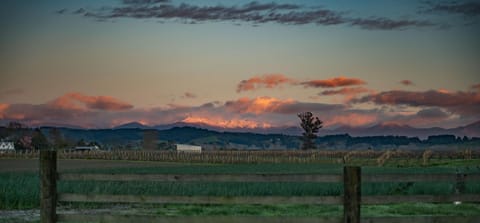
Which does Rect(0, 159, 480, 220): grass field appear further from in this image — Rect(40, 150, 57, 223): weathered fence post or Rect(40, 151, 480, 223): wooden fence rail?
Rect(40, 150, 57, 223): weathered fence post

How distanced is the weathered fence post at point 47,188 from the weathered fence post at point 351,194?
5305mm

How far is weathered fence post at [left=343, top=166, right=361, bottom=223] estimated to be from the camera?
12680 millimetres

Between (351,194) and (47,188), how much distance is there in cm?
552

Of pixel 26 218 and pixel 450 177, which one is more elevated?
pixel 450 177

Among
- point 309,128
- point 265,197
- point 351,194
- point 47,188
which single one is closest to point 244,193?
point 265,197

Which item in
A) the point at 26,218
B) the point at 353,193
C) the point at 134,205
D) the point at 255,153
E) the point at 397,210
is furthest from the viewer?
the point at 255,153

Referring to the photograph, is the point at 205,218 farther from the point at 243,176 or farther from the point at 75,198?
the point at 75,198

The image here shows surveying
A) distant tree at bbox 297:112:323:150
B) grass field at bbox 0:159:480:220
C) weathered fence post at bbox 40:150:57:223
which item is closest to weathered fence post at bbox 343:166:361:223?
weathered fence post at bbox 40:150:57:223

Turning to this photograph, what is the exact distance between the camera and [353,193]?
41.7ft

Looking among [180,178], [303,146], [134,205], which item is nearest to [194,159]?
[303,146]

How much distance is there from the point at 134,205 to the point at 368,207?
323 inches

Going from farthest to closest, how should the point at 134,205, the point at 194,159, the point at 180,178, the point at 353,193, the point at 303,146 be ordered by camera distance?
the point at 303,146 → the point at 194,159 → the point at 134,205 → the point at 180,178 → the point at 353,193

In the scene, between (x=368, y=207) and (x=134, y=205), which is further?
(x=134, y=205)

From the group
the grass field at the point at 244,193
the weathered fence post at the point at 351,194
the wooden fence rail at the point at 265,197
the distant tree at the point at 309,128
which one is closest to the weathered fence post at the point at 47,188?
the wooden fence rail at the point at 265,197
